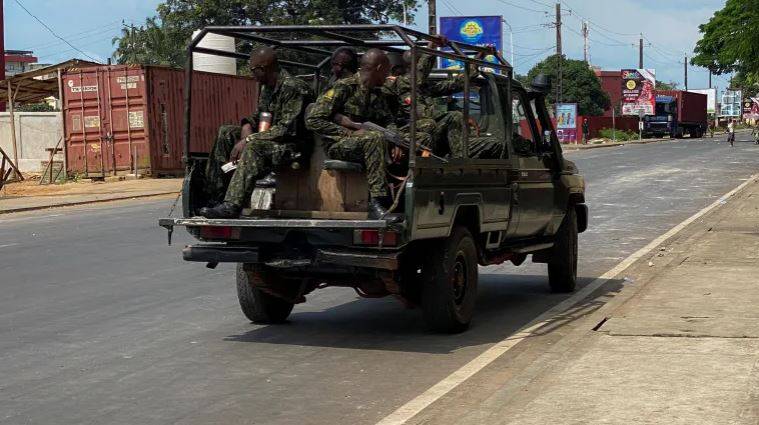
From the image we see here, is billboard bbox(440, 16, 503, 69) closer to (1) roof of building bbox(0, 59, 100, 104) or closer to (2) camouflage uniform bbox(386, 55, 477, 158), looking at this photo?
(1) roof of building bbox(0, 59, 100, 104)

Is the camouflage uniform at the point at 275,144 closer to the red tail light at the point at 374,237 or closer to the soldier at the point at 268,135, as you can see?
the soldier at the point at 268,135

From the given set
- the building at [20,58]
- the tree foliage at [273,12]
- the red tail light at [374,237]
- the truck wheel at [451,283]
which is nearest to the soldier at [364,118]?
the red tail light at [374,237]

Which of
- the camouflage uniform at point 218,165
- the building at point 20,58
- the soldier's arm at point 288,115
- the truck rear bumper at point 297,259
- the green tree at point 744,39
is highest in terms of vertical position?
the building at point 20,58

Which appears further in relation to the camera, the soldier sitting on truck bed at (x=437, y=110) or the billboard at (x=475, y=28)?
the billboard at (x=475, y=28)

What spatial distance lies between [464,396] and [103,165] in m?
28.6

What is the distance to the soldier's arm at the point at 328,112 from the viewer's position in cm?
830

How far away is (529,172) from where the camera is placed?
32.9ft

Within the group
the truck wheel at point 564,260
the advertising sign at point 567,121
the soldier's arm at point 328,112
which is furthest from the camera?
the advertising sign at point 567,121

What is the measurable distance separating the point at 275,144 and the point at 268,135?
0.09 meters

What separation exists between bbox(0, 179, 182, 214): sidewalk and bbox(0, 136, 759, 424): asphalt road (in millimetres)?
10308

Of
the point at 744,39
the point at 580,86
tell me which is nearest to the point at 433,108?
the point at 744,39

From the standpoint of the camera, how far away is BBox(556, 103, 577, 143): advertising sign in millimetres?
74062

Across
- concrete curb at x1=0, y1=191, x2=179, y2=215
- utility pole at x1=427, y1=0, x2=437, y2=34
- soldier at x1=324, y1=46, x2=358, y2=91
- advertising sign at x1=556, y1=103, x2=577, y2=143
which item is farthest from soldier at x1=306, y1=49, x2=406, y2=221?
advertising sign at x1=556, y1=103, x2=577, y2=143

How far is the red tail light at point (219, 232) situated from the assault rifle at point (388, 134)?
3.62ft
